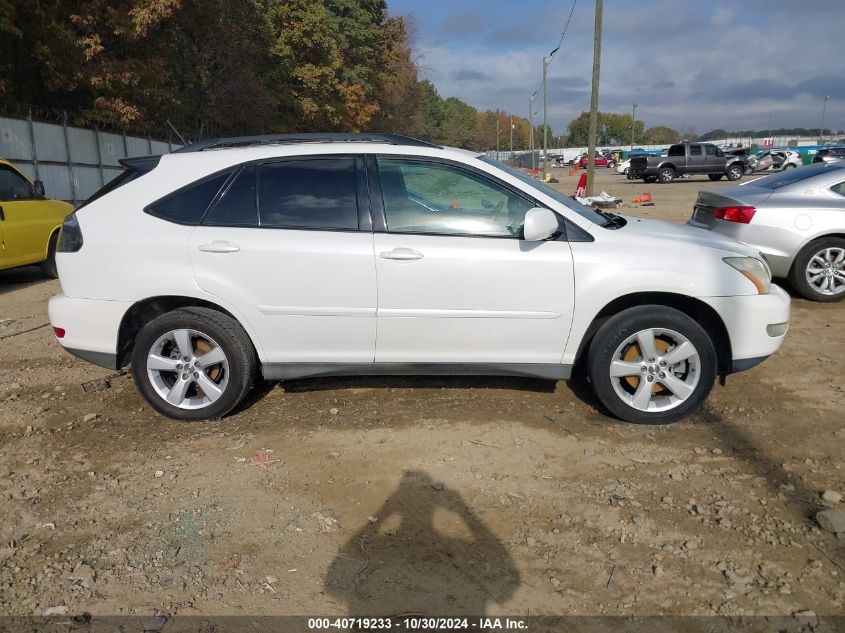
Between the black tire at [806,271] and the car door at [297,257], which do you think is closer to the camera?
the car door at [297,257]

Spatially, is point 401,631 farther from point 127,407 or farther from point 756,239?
point 756,239

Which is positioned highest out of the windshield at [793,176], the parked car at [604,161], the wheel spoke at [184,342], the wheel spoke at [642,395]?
the parked car at [604,161]

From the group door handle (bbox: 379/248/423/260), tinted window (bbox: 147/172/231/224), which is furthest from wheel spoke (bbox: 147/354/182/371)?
door handle (bbox: 379/248/423/260)

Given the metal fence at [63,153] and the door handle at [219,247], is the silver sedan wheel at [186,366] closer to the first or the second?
the door handle at [219,247]

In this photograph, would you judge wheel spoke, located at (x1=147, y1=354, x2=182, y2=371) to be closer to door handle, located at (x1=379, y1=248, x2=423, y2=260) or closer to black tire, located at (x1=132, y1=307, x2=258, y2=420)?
black tire, located at (x1=132, y1=307, x2=258, y2=420)

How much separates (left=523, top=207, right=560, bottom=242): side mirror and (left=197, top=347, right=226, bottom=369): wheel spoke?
2.03m

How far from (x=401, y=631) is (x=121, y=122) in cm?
1755

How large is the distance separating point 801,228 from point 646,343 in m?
4.08

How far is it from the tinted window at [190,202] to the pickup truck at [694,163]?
1340 inches

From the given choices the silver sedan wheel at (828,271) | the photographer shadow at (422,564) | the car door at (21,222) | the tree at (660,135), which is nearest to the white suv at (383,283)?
the photographer shadow at (422,564)

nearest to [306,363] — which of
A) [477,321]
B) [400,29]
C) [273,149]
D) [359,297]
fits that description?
[359,297]

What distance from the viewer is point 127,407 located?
447 centimetres

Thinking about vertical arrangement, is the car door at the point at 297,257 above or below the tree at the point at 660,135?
below

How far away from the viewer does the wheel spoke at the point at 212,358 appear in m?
4.03
